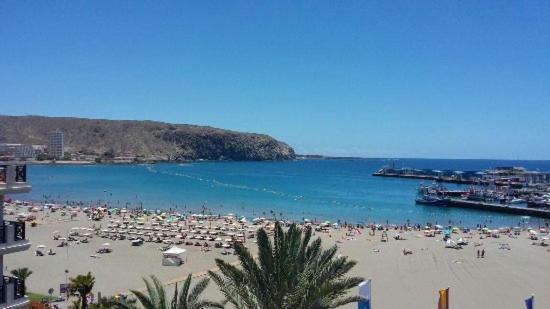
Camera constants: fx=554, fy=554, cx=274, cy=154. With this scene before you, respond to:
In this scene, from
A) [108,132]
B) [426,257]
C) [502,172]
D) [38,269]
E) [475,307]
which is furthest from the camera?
[108,132]

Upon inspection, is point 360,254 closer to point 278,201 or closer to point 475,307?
point 475,307

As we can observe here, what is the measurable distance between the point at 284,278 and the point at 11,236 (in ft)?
13.9

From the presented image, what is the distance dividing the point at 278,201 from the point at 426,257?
4065 centimetres

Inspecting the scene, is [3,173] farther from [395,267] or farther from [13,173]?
[395,267]

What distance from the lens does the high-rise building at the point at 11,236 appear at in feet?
24.6

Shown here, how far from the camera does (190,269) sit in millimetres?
27281

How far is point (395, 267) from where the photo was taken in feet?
95.1

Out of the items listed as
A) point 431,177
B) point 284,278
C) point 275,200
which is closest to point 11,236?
point 284,278

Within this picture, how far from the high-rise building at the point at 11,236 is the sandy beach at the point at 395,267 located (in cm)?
1337

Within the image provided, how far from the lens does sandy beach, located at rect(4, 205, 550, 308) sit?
74.9ft

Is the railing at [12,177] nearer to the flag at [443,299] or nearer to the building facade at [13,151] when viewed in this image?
the building facade at [13,151]

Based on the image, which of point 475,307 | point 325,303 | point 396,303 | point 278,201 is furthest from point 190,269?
point 278,201

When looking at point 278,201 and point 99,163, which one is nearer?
point 278,201

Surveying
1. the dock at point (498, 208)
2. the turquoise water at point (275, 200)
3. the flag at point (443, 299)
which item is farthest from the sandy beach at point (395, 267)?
the dock at point (498, 208)
